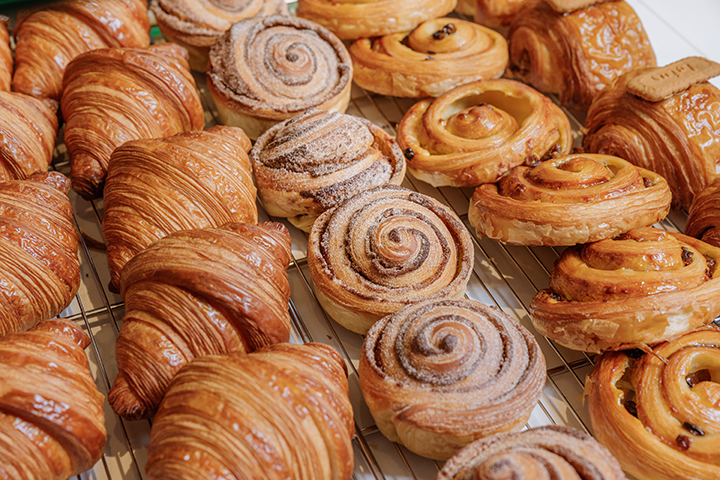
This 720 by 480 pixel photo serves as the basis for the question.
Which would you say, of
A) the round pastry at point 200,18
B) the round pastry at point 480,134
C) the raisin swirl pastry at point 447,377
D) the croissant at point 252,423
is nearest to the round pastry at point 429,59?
the round pastry at point 480,134

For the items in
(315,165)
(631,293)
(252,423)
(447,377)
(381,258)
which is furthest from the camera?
(315,165)

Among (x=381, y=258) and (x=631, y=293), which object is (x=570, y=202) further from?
(x=381, y=258)

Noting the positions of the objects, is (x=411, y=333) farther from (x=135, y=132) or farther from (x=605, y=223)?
(x=135, y=132)

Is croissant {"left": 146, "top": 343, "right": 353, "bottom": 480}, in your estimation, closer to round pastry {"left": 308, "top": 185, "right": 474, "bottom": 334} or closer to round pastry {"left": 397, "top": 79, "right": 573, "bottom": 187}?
round pastry {"left": 308, "top": 185, "right": 474, "bottom": 334}

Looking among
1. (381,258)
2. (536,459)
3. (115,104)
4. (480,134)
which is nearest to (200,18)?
(115,104)

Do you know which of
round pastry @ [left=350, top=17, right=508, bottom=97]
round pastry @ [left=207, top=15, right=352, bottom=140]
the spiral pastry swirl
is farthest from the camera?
round pastry @ [left=350, top=17, right=508, bottom=97]

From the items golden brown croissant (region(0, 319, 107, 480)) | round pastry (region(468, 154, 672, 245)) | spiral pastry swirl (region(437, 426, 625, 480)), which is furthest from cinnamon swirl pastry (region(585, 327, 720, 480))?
golden brown croissant (region(0, 319, 107, 480))
